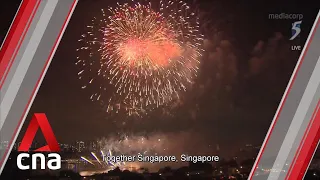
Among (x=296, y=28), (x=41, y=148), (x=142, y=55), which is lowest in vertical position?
(x=41, y=148)

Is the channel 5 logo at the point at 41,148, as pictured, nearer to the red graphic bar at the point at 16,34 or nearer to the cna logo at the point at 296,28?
the red graphic bar at the point at 16,34

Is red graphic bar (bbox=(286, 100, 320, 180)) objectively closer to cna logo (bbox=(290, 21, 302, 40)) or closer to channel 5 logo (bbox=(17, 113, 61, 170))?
cna logo (bbox=(290, 21, 302, 40))

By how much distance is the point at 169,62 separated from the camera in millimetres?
2938

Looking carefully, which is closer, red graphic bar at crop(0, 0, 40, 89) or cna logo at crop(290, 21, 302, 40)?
red graphic bar at crop(0, 0, 40, 89)

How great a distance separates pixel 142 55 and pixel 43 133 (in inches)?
29.6

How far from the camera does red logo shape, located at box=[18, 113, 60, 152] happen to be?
103 inches

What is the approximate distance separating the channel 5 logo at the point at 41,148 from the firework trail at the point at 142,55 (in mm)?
346

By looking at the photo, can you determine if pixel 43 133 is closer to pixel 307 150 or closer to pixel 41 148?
pixel 41 148

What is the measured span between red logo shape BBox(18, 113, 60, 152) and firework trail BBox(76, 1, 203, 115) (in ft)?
1.09

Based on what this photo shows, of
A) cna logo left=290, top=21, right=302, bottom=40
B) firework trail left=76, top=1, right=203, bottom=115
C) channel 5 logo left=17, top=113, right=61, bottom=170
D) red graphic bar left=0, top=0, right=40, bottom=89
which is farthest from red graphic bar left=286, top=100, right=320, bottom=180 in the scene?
red graphic bar left=0, top=0, right=40, bottom=89

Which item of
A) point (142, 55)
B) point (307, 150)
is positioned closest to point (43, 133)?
point (142, 55)

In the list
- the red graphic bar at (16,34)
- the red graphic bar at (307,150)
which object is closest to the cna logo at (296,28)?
the red graphic bar at (307,150)

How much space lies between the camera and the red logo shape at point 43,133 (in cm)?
261

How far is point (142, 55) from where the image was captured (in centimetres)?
293
